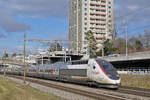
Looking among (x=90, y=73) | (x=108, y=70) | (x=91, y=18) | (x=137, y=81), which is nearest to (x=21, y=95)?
(x=108, y=70)

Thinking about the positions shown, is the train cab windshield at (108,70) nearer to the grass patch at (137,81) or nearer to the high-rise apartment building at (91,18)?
the grass patch at (137,81)


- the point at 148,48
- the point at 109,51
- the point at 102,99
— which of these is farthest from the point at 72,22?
the point at 102,99

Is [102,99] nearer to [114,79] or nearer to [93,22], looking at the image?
[114,79]

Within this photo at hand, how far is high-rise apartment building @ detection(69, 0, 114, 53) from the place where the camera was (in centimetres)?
12475

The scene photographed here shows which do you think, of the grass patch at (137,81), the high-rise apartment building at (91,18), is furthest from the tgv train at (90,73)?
the high-rise apartment building at (91,18)

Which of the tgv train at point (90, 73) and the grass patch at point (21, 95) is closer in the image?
the grass patch at point (21, 95)

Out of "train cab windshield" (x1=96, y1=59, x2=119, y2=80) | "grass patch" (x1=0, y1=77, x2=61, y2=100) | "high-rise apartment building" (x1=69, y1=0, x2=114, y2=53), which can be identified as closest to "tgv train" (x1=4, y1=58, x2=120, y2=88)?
"train cab windshield" (x1=96, y1=59, x2=119, y2=80)

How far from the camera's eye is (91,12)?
12675cm

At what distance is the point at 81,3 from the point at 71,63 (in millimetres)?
90354

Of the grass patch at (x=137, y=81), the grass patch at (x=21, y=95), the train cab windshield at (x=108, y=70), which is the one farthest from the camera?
the grass patch at (x=137, y=81)

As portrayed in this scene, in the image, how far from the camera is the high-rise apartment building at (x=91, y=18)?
125 meters

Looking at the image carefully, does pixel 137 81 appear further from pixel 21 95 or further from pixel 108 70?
pixel 21 95

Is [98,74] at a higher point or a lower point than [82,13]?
lower

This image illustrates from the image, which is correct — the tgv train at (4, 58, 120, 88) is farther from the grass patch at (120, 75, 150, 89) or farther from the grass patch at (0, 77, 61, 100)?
the grass patch at (120, 75, 150, 89)
